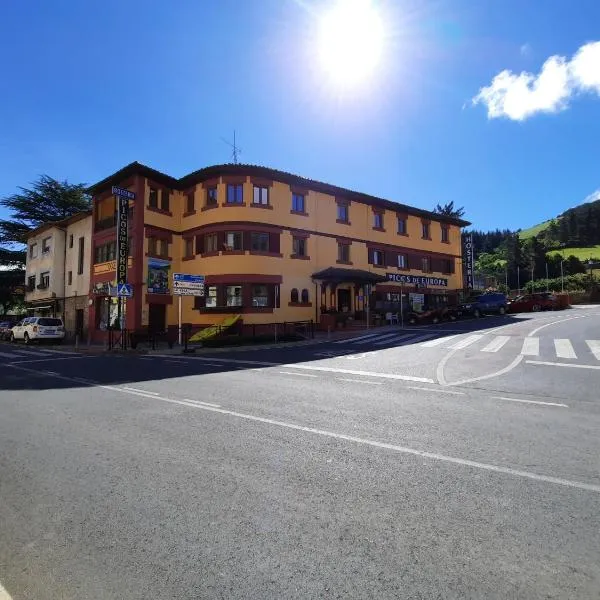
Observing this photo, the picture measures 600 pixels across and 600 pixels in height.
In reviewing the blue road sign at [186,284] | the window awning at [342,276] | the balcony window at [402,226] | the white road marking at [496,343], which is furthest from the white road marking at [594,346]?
the balcony window at [402,226]

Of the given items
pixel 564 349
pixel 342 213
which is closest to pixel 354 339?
pixel 564 349

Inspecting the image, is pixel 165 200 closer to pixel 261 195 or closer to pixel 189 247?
pixel 189 247

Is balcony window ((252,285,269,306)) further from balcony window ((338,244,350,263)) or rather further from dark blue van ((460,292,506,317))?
dark blue van ((460,292,506,317))

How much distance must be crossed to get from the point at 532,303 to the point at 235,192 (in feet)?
96.6

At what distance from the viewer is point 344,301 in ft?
109

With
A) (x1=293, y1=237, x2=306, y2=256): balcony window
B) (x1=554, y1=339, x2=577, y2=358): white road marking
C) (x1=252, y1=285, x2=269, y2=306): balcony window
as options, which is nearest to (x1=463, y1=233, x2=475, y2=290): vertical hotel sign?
(x1=293, y1=237, x2=306, y2=256): balcony window

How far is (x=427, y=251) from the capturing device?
4056cm

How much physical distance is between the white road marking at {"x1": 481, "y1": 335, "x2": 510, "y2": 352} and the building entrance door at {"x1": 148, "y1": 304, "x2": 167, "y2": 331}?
2049 centimetres

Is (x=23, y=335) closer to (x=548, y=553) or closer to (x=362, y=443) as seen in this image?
(x=362, y=443)

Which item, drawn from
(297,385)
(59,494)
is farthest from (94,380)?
(59,494)

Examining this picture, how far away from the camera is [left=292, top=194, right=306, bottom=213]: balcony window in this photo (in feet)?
102

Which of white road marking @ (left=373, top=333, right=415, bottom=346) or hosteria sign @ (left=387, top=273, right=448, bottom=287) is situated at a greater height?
hosteria sign @ (left=387, top=273, right=448, bottom=287)

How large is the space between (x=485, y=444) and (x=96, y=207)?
1329 inches

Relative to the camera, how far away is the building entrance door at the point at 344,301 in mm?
32906
